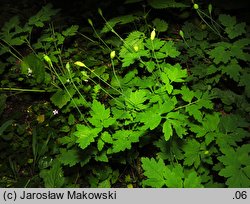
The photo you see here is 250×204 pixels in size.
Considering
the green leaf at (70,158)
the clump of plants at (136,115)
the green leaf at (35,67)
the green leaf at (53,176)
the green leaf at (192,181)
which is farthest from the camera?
the green leaf at (35,67)

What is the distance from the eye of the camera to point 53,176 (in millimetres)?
2514

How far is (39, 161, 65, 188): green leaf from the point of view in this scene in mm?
2479

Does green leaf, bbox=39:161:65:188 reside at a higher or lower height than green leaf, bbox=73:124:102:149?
lower

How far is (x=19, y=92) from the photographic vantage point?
123 inches

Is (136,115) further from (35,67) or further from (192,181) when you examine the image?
(35,67)

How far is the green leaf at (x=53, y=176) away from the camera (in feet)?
8.13

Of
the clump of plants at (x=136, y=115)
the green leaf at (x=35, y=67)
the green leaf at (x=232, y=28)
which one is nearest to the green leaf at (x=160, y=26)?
the clump of plants at (x=136, y=115)

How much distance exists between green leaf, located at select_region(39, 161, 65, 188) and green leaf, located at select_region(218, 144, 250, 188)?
1.36 m

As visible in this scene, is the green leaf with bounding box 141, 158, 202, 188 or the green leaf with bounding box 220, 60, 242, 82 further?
the green leaf with bounding box 220, 60, 242, 82

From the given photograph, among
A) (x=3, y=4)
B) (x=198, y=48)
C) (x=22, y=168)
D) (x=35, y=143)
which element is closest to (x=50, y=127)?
(x=35, y=143)

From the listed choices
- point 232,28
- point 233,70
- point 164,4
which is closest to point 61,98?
point 164,4

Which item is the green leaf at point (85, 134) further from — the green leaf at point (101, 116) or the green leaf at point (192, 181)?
the green leaf at point (192, 181)

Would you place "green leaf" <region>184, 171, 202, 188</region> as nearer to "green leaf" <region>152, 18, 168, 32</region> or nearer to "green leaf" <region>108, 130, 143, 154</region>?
"green leaf" <region>108, 130, 143, 154</region>

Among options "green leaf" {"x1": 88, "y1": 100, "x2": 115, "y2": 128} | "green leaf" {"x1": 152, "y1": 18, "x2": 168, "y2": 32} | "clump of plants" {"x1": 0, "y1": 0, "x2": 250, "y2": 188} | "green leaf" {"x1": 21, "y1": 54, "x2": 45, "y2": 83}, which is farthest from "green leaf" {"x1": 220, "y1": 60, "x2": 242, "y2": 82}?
"green leaf" {"x1": 21, "y1": 54, "x2": 45, "y2": 83}
